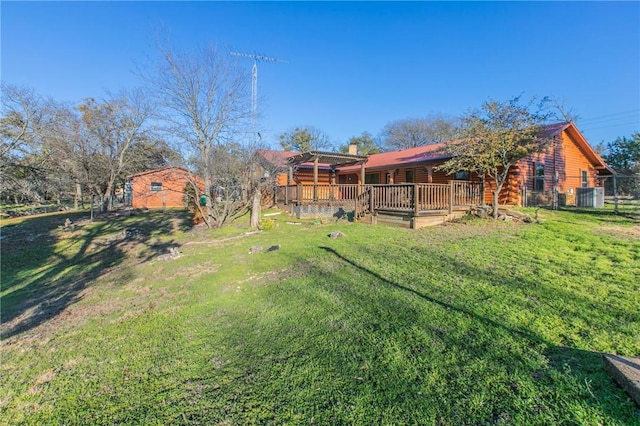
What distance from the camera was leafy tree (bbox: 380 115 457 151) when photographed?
135 feet

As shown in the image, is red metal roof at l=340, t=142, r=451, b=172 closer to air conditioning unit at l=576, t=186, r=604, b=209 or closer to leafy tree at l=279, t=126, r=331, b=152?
Result: air conditioning unit at l=576, t=186, r=604, b=209

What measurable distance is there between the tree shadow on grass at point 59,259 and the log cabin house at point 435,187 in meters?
7.53

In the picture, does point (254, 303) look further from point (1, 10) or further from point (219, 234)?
point (1, 10)

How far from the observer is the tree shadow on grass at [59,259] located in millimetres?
5738

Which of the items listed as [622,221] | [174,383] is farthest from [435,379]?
[622,221]

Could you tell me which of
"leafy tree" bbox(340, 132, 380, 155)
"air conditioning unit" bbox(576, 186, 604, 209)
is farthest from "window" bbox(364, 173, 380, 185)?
"leafy tree" bbox(340, 132, 380, 155)

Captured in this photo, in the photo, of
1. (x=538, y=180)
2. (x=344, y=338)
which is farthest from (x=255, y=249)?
(x=538, y=180)

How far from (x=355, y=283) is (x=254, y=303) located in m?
1.74

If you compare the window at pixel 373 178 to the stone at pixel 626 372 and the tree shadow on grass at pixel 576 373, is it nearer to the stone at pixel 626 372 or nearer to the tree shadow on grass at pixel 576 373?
the tree shadow on grass at pixel 576 373

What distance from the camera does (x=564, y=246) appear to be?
631 cm

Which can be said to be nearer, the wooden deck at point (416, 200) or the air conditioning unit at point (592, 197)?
the wooden deck at point (416, 200)

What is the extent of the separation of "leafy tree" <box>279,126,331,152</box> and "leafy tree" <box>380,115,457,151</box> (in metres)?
11.1

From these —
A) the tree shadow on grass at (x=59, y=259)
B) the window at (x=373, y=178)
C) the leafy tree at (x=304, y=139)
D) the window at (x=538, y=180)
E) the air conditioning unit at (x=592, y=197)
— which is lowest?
the tree shadow on grass at (x=59, y=259)

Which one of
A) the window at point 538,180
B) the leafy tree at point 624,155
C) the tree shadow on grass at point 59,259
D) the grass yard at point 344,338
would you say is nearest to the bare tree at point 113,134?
the tree shadow on grass at point 59,259
